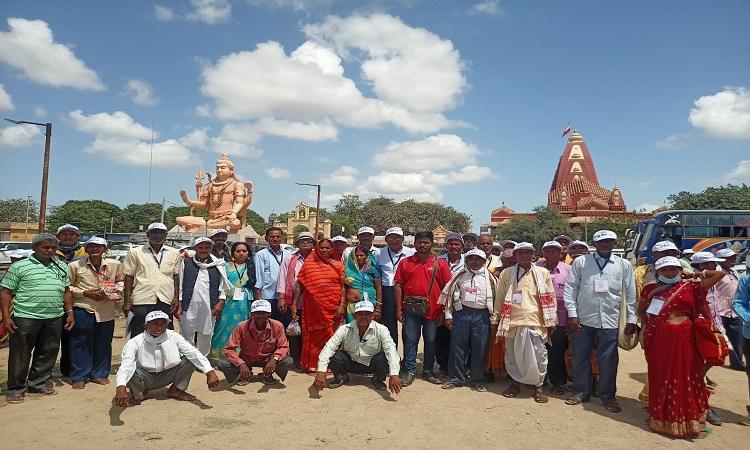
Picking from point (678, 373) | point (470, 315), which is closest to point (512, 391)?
point (470, 315)

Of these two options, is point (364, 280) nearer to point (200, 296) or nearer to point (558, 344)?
point (200, 296)

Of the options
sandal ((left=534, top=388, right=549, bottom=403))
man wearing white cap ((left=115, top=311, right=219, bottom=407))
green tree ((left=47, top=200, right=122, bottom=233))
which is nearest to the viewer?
man wearing white cap ((left=115, top=311, right=219, bottom=407))

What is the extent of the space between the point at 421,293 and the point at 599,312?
167 centimetres

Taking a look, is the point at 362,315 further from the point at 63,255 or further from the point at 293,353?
the point at 63,255

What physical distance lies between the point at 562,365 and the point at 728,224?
16.7 metres

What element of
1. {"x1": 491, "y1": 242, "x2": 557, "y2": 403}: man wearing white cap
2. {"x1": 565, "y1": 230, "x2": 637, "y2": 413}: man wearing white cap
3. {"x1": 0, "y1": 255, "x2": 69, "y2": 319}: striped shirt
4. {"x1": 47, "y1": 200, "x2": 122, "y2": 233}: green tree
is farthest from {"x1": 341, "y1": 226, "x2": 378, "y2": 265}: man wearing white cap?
{"x1": 47, "y1": 200, "x2": 122, "y2": 233}: green tree

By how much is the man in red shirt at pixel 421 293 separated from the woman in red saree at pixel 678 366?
76.9 inches

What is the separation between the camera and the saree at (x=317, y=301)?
Answer: 515 centimetres

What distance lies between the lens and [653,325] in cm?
389

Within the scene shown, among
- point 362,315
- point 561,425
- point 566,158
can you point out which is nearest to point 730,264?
point 561,425

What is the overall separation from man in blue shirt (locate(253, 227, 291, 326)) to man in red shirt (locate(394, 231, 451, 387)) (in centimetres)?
155

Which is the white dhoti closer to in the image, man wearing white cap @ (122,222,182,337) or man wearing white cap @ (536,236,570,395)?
man wearing white cap @ (536,236,570,395)

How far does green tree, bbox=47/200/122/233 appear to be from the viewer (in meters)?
51.3

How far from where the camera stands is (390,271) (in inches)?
208
